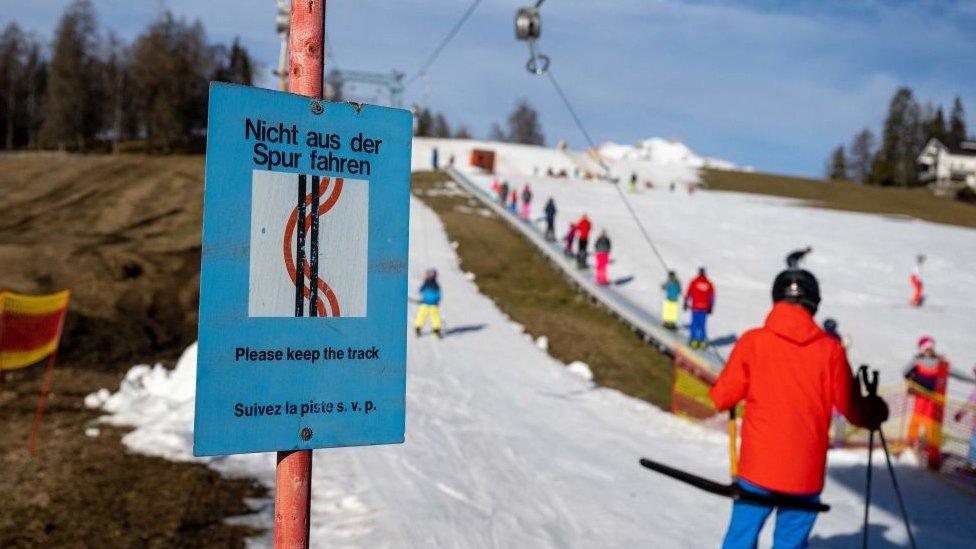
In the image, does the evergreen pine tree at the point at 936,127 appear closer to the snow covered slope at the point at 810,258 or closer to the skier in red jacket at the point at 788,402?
the snow covered slope at the point at 810,258

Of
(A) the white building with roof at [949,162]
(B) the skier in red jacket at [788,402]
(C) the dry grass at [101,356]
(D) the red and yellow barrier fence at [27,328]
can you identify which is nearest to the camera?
(B) the skier in red jacket at [788,402]

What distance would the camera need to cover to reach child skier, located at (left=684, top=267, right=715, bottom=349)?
52.5ft

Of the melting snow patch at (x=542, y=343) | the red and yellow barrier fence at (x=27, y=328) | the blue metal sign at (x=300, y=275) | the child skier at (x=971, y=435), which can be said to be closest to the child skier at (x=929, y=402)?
the child skier at (x=971, y=435)

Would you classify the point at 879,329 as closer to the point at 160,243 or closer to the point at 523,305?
the point at 523,305

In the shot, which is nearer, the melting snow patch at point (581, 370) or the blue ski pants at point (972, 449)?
the blue ski pants at point (972, 449)

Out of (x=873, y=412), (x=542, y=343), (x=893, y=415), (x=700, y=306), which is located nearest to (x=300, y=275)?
(x=873, y=412)

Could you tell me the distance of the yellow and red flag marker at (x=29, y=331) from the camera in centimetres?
1053

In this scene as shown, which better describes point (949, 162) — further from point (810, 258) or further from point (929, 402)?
point (929, 402)

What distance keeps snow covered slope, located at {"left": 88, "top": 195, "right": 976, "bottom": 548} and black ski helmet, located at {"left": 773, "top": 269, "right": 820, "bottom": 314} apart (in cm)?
302

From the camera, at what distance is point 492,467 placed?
7.84 m

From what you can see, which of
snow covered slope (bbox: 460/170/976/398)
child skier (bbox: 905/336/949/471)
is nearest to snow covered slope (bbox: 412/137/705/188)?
snow covered slope (bbox: 460/170/976/398)

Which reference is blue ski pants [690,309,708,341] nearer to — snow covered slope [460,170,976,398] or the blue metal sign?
snow covered slope [460,170,976,398]

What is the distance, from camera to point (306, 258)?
2299 mm

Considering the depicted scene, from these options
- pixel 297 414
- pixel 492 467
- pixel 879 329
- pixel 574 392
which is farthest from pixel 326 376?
pixel 879 329
